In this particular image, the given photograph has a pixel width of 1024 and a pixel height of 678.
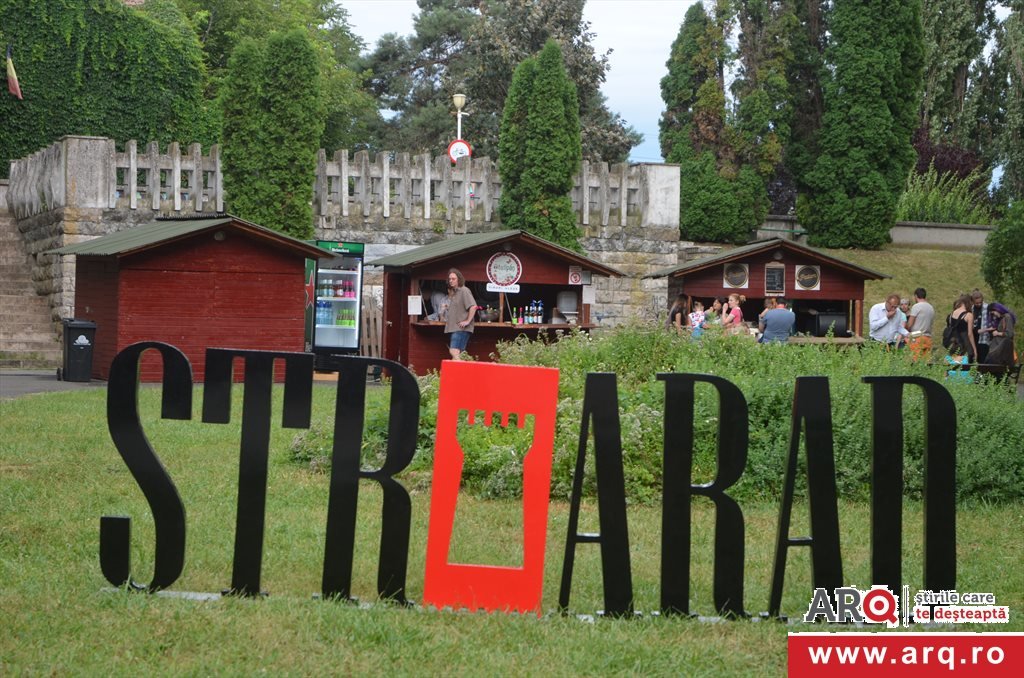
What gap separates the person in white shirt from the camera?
20734 mm

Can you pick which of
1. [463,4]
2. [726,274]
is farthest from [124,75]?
[463,4]

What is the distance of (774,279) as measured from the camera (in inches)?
984

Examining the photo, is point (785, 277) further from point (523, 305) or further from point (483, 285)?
point (483, 285)

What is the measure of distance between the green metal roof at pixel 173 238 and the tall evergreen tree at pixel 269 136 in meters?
5.44

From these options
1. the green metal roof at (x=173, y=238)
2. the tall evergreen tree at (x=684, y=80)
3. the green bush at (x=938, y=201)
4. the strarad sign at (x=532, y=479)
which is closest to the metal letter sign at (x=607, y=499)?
the strarad sign at (x=532, y=479)

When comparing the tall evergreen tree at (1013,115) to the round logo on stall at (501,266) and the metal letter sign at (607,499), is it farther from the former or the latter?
the metal letter sign at (607,499)

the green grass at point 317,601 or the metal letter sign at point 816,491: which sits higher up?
the metal letter sign at point 816,491

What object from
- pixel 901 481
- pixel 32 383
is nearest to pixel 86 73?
pixel 32 383

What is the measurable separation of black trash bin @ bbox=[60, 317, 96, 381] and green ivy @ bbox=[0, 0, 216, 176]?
784 inches

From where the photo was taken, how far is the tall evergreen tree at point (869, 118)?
3822 centimetres

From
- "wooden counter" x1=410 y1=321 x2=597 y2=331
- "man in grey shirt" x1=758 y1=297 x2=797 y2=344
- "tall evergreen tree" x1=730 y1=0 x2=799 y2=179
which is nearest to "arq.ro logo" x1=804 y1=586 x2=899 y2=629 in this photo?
"man in grey shirt" x1=758 y1=297 x2=797 y2=344

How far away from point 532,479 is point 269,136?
23.0 metres

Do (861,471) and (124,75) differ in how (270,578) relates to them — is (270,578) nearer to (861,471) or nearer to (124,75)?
(861,471)

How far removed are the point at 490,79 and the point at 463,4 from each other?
14.4 meters
